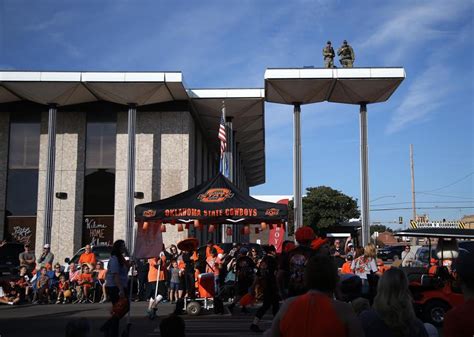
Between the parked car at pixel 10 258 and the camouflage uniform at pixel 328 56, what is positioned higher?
the camouflage uniform at pixel 328 56

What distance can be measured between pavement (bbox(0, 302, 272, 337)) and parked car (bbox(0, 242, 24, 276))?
1936 mm

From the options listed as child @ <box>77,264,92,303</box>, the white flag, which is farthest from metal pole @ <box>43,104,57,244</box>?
the white flag

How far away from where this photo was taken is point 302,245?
24.9 ft

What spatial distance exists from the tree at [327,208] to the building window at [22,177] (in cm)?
4153

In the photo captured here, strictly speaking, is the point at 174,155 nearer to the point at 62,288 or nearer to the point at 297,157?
the point at 297,157

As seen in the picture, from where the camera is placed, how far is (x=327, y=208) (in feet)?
211

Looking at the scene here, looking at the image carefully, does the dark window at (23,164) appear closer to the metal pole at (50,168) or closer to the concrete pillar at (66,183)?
the concrete pillar at (66,183)

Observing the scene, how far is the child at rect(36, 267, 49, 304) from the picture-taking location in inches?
657

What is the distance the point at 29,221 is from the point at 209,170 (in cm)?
1586

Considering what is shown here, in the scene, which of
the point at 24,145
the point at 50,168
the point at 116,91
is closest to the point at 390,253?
the point at 116,91

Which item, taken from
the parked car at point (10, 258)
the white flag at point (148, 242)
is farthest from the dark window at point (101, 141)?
the white flag at point (148, 242)

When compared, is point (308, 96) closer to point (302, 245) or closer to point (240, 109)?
point (240, 109)

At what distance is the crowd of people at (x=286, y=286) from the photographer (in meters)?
2.92

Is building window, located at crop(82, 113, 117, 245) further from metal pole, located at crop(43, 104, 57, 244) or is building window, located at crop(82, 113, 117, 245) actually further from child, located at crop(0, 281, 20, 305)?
child, located at crop(0, 281, 20, 305)
